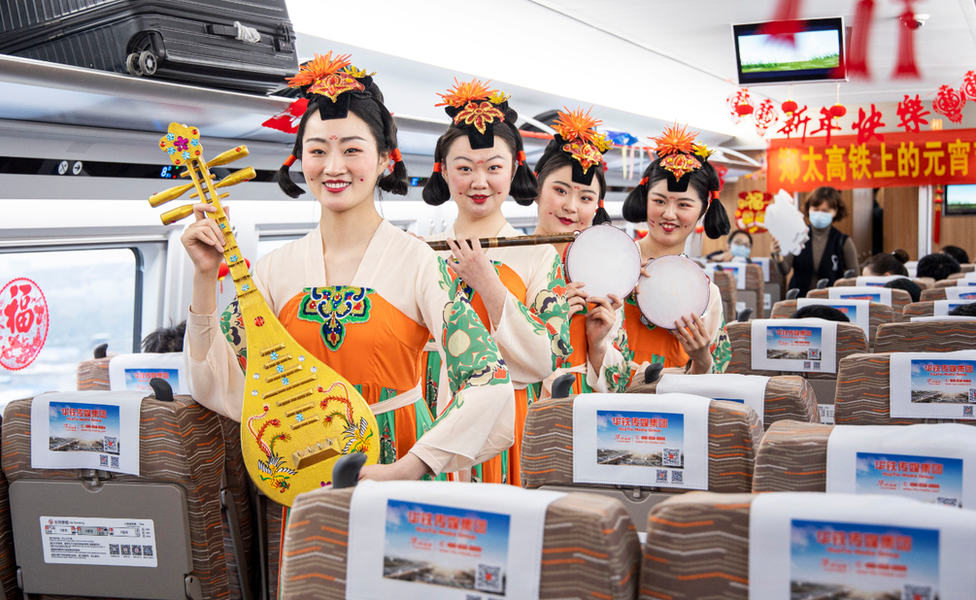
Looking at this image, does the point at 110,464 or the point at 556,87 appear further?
the point at 556,87

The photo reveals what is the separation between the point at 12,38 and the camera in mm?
3891

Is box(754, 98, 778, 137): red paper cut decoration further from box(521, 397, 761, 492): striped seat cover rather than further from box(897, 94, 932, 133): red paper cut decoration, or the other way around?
box(521, 397, 761, 492): striped seat cover

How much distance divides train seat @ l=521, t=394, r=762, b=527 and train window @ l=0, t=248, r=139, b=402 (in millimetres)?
3657

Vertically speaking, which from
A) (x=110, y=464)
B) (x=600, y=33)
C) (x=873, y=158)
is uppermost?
(x=600, y=33)

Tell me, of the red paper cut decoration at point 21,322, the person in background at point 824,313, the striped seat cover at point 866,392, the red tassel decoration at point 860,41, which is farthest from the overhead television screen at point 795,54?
the red paper cut decoration at point 21,322

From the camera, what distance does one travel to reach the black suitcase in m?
3.68

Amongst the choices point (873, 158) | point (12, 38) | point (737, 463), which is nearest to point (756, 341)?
point (737, 463)

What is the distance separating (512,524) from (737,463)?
3.36ft

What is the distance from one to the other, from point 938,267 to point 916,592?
913cm

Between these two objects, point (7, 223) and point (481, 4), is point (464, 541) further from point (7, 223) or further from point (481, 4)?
point (481, 4)

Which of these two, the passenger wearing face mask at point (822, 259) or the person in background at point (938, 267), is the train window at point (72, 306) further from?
the person in background at point (938, 267)

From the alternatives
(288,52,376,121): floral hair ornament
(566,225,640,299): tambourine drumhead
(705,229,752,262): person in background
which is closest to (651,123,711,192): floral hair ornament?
(566,225,640,299): tambourine drumhead

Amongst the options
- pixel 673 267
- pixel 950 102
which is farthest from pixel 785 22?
pixel 673 267

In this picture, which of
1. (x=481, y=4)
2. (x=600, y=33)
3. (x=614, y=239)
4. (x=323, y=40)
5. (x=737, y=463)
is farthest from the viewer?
(x=600, y=33)
